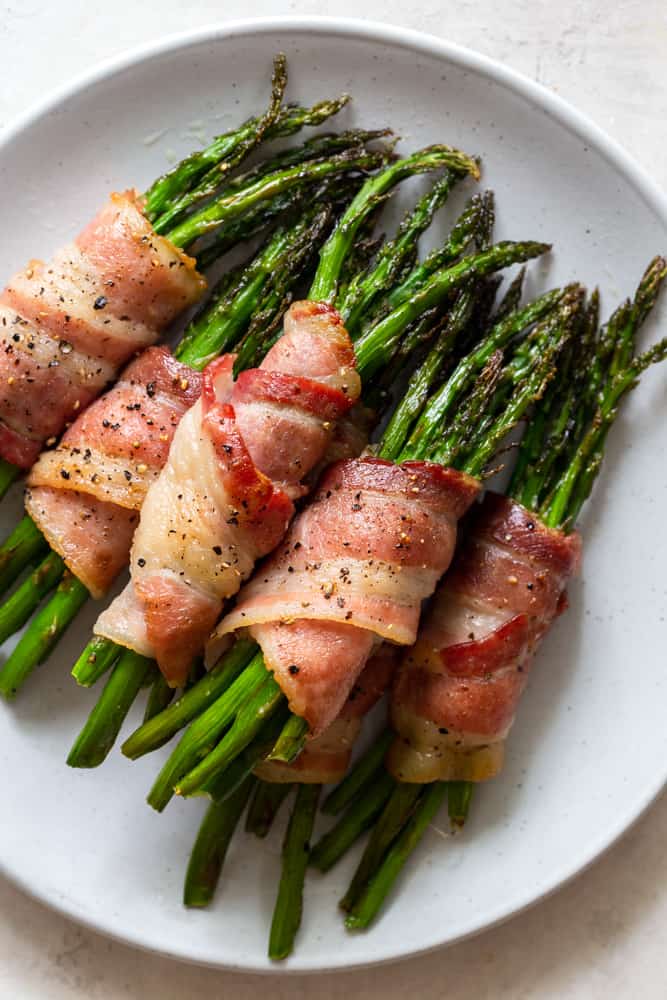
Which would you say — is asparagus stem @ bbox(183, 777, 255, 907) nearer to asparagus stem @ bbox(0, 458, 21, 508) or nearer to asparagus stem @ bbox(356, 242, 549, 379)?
asparagus stem @ bbox(0, 458, 21, 508)

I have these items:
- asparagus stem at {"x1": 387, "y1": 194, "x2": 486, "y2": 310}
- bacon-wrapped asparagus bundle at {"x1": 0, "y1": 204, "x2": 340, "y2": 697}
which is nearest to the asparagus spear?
bacon-wrapped asparagus bundle at {"x1": 0, "y1": 204, "x2": 340, "y2": 697}

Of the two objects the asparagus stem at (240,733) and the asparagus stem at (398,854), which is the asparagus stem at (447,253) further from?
the asparagus stem at (398,854)

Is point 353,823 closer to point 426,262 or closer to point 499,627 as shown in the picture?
point 499,627

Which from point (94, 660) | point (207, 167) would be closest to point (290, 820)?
point (94, 660)

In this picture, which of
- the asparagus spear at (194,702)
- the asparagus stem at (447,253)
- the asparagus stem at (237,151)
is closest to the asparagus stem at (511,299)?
the asparagus stem at (447,253)

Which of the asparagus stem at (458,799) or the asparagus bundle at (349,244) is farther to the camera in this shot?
the asparagus stem at (458,799)
